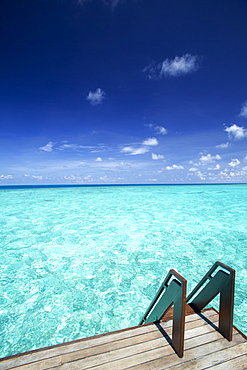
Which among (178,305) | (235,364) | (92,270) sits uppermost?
(178,305)

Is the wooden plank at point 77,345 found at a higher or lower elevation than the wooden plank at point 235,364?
higher

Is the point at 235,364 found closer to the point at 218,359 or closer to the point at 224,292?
the point at 218,359

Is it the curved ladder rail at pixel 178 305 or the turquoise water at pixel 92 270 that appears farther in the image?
the turquoise water at pixel 92 270

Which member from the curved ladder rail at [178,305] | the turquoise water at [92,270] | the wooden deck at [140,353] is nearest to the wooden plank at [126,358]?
the wooden deck at [140,353]

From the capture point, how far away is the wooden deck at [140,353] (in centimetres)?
157

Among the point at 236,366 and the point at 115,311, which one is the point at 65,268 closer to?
the point at 115,311

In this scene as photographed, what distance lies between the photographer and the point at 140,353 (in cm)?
167

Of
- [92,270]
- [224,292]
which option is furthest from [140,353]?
[92,270]

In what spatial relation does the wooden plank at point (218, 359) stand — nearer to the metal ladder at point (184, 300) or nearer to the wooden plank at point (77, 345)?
the metal ladder at point (184, 300)

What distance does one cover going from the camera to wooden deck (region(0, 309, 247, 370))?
1565 millimetres

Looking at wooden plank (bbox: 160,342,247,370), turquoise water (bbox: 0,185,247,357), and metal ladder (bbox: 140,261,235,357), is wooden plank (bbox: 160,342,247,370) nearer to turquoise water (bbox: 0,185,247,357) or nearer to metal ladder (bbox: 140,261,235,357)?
metal ladder (bbox: 140,261,235,357)

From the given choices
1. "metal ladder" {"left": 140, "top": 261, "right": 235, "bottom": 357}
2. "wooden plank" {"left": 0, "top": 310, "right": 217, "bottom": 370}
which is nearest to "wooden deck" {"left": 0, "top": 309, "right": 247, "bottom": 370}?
"wooden plank" {"left": 0, "top": 310, "right": 217, "bottom": 370}

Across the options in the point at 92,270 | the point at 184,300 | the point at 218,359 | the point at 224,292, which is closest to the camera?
the point at 184,300

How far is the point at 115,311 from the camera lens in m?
3.53
